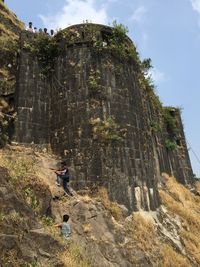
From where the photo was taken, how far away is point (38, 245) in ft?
27.3

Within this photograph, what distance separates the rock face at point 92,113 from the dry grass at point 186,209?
1.93 meters

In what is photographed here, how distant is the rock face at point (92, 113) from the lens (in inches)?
528

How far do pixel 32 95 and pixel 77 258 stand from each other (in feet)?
26.8

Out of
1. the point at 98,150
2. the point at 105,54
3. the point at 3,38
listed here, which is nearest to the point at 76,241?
the point at 98,150

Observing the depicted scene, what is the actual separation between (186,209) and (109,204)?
585 centimetres

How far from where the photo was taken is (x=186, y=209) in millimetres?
16953

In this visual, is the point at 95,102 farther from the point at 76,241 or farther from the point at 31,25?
the point at 31,25

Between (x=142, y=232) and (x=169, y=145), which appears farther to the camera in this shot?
(x=169, y=145)

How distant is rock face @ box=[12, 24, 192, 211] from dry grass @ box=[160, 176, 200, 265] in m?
1.93

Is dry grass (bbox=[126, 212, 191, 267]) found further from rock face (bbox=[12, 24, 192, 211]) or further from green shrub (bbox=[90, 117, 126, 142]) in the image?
green shrub (bbox=[90, 117, 126, 142])

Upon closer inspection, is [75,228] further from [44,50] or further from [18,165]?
[44,50]

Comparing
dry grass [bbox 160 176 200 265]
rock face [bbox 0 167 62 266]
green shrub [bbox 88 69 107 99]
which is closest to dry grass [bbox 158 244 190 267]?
dry grass [bbox 160 176 200 265]

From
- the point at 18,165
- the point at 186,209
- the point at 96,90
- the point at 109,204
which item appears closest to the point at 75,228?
the point at 109,204

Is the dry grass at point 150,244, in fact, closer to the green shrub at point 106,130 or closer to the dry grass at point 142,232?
the dry grass at point 142,232
